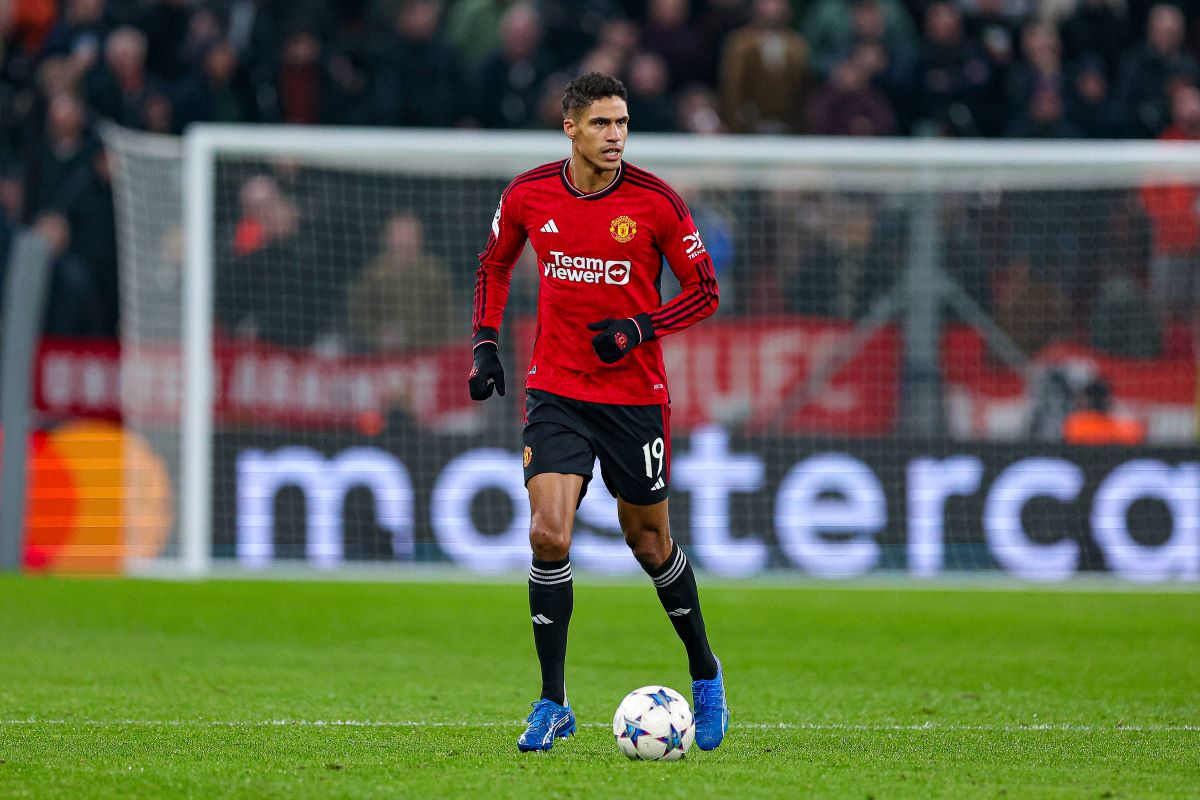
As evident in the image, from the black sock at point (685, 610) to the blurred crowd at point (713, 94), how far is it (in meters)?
8.16

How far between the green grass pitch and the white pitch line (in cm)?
2

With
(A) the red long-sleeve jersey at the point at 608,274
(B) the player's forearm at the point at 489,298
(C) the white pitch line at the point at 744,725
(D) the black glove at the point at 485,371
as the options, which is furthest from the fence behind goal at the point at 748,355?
(A) the red long-sleeve jersey at the point at 608,274

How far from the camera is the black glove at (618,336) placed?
5.89m

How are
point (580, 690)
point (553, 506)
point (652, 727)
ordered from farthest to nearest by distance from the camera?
point (580, 690) < point (553, 506) < point (652, 727)

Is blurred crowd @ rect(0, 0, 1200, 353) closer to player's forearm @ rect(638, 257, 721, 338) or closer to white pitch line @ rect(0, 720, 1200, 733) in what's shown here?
white pitch line @ rect(0, 720, 1200, 733)

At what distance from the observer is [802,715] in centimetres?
700

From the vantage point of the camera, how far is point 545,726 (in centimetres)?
584

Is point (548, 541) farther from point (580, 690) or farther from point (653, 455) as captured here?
point (580, 690)

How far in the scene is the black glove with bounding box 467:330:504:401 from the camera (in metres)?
6.19

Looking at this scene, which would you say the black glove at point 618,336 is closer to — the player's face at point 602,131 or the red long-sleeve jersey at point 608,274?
the red long-sleeve jersey at point 608,274

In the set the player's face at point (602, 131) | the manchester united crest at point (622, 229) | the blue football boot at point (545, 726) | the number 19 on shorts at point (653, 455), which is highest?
the player's face at point (602, 131)

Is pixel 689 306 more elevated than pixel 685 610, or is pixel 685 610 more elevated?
pixel 689 306

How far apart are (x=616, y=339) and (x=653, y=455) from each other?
47 centimetres

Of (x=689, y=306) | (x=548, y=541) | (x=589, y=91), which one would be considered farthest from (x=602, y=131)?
(x=548, y=541)
